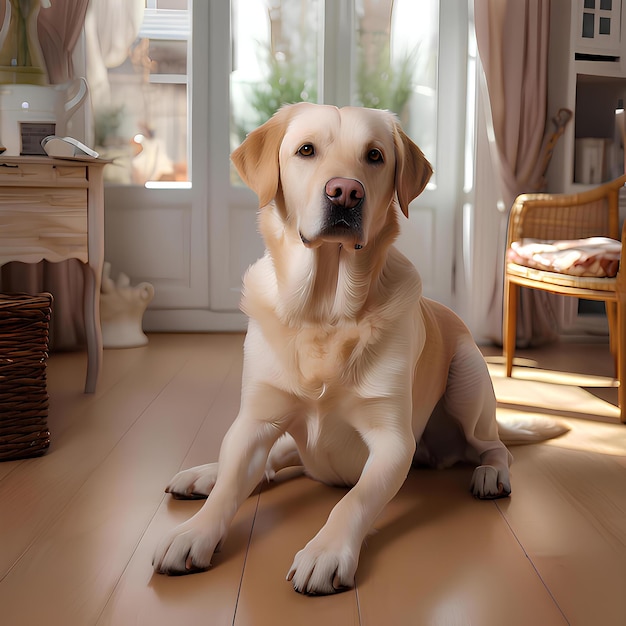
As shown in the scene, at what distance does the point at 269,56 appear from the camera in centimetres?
389

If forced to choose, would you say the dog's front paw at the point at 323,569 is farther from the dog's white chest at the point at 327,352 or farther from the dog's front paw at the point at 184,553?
the dog's white chest at the point at 327,352

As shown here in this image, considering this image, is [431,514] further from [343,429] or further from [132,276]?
[132,276]

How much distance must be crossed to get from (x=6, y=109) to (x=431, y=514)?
2.17 metres

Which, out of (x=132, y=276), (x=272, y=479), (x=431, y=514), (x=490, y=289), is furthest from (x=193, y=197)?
(x=431, y=514)

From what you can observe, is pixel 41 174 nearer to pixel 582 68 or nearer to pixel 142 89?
pixel 142 89

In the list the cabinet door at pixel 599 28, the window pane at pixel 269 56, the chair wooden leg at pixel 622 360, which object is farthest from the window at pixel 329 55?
the chair wooden leg at pixel 622 360

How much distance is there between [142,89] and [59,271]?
108 centimetres

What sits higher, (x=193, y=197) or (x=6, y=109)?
(x=6, y=109)

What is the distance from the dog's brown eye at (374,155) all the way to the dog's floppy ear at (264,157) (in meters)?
0.18

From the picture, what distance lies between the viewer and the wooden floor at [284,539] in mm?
1167

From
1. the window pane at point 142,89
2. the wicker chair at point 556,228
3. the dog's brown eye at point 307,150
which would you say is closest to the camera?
the dog's brown eye at point 307,150

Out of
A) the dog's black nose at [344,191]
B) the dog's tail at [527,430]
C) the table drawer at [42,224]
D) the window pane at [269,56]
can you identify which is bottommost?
the dog's tail at [527,430]

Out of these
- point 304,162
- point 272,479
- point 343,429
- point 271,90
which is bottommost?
point 272,479

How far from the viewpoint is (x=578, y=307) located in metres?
3.90
